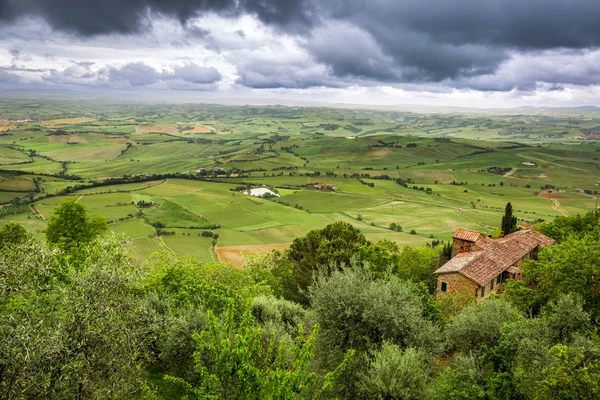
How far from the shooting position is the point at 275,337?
21016 millimetres

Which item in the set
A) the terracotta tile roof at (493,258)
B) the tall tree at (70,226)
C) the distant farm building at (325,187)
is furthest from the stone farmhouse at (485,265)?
the distant farm building at (325,187)

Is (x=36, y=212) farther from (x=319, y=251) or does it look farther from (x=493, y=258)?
(x=493, y=258)

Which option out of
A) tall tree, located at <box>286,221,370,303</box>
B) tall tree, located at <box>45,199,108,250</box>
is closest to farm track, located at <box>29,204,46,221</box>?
tall tree, located at <box>45,199,108,250</box>

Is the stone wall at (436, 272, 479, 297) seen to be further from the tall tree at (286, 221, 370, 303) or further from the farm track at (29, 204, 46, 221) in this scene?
the farm track at (29, 204, 46, 221)

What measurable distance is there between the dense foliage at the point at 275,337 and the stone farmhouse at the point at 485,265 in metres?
4.36

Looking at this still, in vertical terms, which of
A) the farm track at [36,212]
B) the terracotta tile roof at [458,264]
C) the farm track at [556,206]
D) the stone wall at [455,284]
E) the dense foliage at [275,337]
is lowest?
the farm track at [36,212]

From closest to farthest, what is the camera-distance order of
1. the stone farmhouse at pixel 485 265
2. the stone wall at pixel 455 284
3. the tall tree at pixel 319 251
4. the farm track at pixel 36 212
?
the stone wall at pixel 455 284
the stone farmhouse at pixel 485 265
the tall tree at pixel 319 251
the farm track at pixel 36 212

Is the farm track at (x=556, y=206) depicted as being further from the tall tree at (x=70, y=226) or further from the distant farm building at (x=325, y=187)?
the tall tree at (x=70, y=226)

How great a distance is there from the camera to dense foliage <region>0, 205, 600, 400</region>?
46.1 feet

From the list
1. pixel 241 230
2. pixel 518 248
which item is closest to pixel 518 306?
pixel 518 248

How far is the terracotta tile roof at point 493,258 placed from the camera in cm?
4112

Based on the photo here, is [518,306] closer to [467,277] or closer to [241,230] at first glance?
[467,277]

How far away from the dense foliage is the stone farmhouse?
4360 mm

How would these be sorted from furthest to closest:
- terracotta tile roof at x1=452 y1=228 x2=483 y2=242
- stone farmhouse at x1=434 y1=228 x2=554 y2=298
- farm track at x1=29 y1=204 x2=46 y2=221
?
farm track at x1=29 y1=204 x2=46 y2=221, terracotta tile roof at x1=452 y1=228 x2=483 y2=242, stone farmhouse at x1=434 y1=228 x2=554 y2=298
